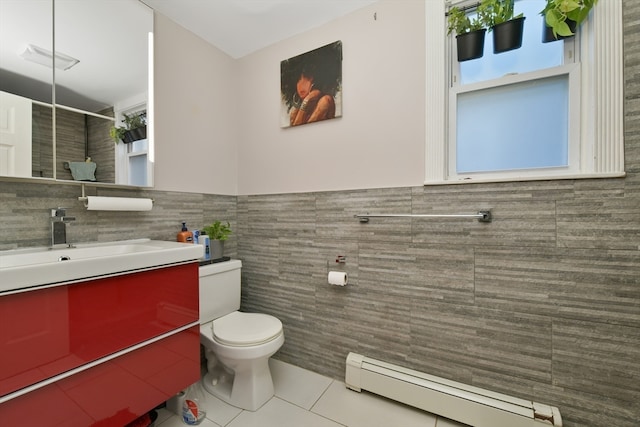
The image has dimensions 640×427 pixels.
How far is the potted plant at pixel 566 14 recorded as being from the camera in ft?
3.71

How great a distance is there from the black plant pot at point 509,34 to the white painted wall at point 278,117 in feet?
1.17

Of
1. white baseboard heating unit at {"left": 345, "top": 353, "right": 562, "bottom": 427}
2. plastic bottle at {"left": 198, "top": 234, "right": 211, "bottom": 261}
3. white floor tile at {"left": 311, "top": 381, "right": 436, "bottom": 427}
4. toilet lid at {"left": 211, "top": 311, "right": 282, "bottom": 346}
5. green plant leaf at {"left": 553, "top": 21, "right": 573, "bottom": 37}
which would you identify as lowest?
white floor tile at {"left": 311, "top": 381, "right": 436, "bottom": 427}

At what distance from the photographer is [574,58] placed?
4.21 feet

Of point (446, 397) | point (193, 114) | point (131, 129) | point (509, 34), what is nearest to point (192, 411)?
point (446, 397)

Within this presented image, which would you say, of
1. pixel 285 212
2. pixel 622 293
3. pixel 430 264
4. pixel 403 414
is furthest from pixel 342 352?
pixel 622 293

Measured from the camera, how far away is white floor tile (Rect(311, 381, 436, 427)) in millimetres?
1389

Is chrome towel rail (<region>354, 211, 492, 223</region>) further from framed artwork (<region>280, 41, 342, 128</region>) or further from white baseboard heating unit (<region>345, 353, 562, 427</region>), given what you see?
white baseboard heating unit (<region>345, 353, 562, 427</region>)

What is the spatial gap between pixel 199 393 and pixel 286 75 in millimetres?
2199

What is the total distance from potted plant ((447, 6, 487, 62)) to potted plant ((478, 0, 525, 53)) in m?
0.05

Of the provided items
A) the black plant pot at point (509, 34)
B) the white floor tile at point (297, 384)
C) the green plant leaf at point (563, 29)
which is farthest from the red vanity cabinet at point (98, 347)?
the green plant leaf at point (563, 29)

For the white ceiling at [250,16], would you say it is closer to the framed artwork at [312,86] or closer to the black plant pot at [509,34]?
the framed artwork at [312,86]

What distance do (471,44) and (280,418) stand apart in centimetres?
225

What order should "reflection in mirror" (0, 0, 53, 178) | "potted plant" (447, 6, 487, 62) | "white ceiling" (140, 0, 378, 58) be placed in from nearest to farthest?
"reflection in mirror" (0, 0, 53, 178)
"potted plant" (447, 6, 487, 62)
"white ceiling" (140, 0, 378, 58)

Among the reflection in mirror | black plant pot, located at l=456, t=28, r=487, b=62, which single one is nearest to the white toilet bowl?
the reflection in mirror
